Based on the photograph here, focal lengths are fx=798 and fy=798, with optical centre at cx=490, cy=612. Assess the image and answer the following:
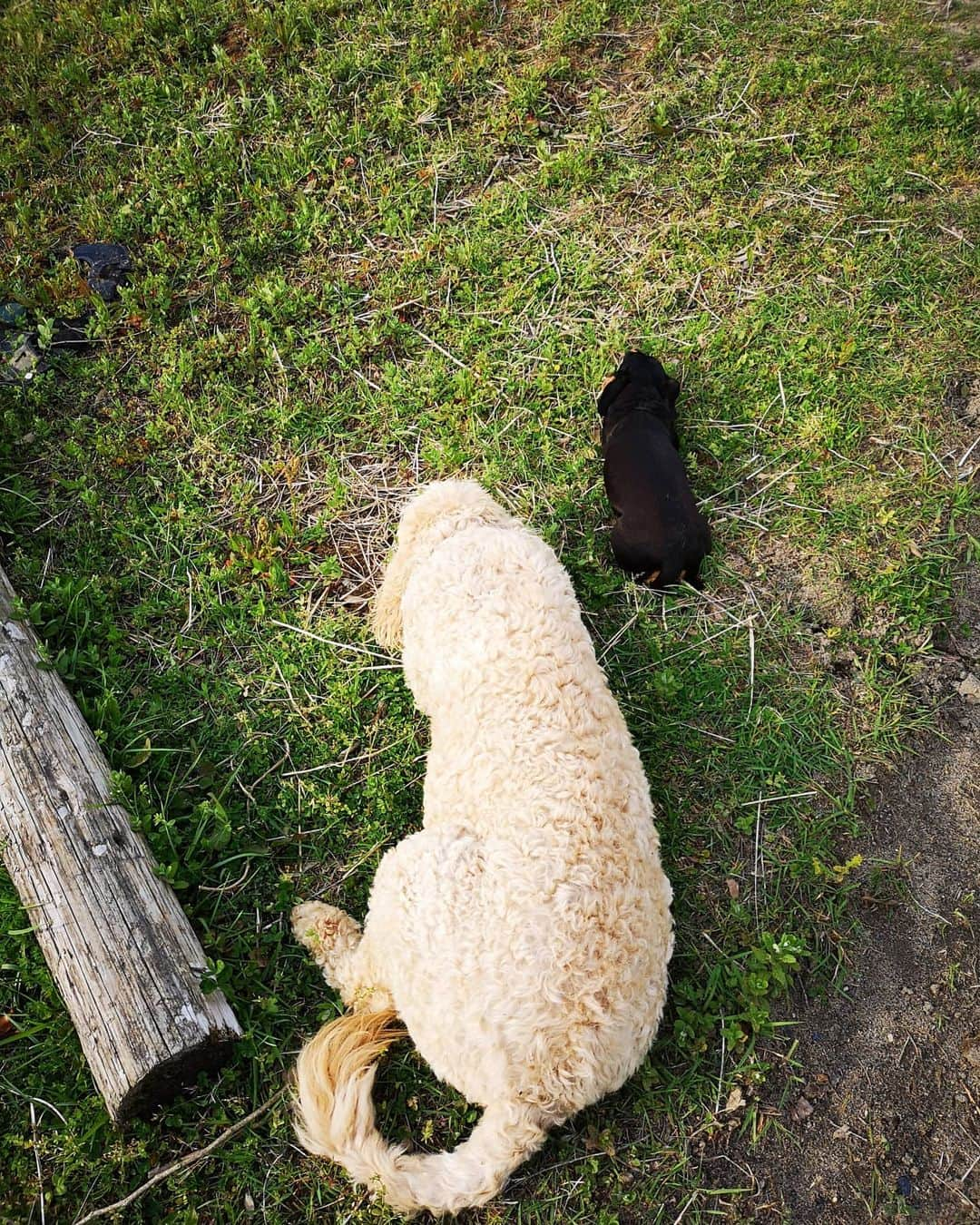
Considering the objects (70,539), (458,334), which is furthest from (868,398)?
(70,539)

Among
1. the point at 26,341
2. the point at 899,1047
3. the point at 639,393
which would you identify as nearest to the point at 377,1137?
the point at 899,1047

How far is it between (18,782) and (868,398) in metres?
4.78

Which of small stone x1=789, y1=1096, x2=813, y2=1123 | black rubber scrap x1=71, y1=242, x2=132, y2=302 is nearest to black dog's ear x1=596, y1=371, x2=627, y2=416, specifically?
black rubber scrap x1=71, y1=242, x2=132, y2=302

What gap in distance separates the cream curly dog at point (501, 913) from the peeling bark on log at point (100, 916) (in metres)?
0.47

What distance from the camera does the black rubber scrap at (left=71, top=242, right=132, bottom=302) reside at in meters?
5.02

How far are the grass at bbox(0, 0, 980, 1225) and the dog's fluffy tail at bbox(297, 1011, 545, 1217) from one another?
1.02 feet

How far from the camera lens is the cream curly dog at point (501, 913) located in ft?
7.93

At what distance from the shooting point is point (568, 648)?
300 centimetres

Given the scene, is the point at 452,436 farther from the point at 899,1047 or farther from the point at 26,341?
the point at 899,1047

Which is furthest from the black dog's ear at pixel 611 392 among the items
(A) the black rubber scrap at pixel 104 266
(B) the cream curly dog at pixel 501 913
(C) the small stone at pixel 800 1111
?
(C) the small stone at pixel 800 1111

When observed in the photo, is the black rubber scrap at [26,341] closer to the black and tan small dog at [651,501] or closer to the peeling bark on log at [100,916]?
the peeling bark on log at [100,916]

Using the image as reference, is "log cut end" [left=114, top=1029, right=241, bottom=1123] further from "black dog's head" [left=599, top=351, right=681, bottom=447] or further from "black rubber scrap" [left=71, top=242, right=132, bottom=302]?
"black rubber scrap" [left=71, top=242, right=132, bottom=302]

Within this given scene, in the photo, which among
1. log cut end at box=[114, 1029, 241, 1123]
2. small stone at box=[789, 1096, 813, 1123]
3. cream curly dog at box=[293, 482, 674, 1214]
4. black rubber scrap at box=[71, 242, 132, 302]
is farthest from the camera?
black rubber scrap at box=[71, 242, 132, 302]

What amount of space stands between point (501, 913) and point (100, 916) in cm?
149
